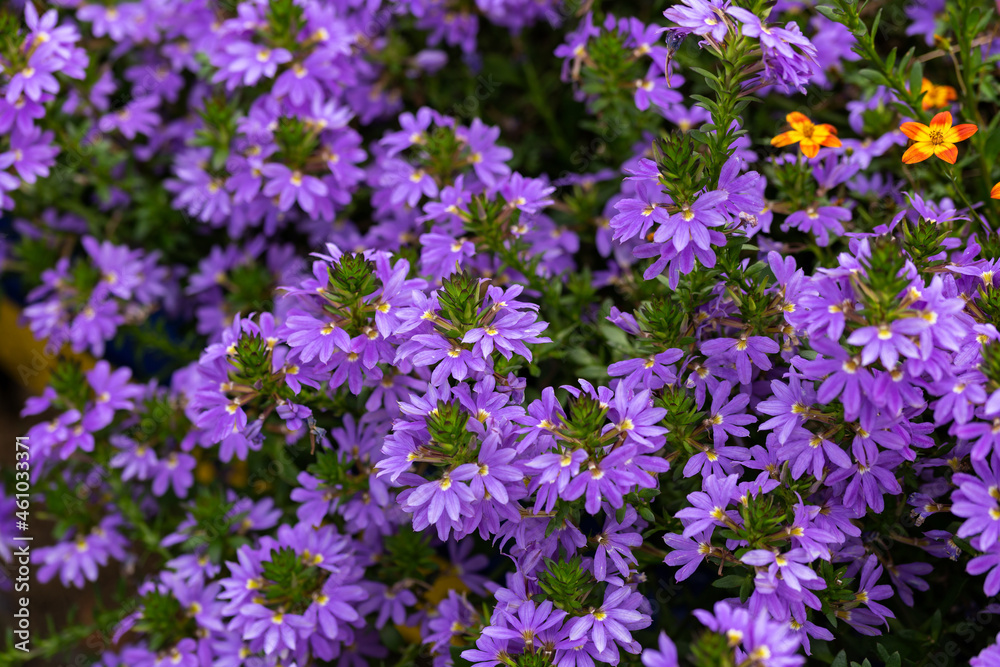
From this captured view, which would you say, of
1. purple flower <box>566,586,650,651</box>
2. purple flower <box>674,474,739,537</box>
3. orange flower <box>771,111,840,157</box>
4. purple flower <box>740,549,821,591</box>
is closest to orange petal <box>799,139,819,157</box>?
orange flower <box>771,111,840,157</box>

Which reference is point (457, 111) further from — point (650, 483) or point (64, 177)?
point (650, 483)

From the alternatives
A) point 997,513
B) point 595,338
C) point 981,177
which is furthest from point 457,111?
point 997,513

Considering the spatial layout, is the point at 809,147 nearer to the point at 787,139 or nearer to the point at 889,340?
Answer: the point at 787,139

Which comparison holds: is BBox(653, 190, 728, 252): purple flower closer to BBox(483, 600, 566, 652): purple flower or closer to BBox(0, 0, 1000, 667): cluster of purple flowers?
BBox(0, 0, 1000, 667): cluster of purple flowers

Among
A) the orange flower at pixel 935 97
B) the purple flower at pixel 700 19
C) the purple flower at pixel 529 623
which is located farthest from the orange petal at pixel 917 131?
the purple flower at pixel 529 623

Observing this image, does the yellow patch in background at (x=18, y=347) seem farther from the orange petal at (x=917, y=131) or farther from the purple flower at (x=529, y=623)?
the orange petal at (x=917, y=131)
